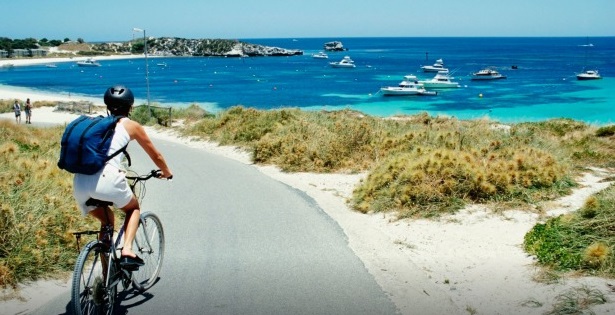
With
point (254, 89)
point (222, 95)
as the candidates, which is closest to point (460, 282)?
point (222, 95)

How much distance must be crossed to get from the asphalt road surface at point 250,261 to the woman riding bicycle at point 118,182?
37.0 inches

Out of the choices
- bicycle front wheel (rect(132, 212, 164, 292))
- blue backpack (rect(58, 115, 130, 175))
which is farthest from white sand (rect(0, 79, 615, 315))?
blue backpack (rect(58, 115, 130, 175))

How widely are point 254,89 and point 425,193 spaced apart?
233 ft

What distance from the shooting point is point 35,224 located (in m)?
6.32

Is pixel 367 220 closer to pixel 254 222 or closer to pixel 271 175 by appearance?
pixel 254 222

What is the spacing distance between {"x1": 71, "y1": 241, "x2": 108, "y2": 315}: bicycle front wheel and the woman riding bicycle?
0.22 metres

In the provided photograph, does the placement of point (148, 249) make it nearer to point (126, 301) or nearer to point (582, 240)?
point (126, 301)

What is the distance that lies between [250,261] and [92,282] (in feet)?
7.86

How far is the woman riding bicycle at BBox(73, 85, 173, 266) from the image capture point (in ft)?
14.2

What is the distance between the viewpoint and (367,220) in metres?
9.06

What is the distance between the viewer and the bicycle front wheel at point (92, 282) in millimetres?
4258

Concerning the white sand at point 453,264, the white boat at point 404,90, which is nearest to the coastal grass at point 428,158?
the white sand at point 453,264

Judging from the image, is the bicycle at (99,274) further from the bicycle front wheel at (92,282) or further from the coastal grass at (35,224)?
the coastal grass at (35,224)

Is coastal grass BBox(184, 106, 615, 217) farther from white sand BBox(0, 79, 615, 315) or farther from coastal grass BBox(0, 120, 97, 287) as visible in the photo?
coastal grass BBox(0, 120, 97, 287)
